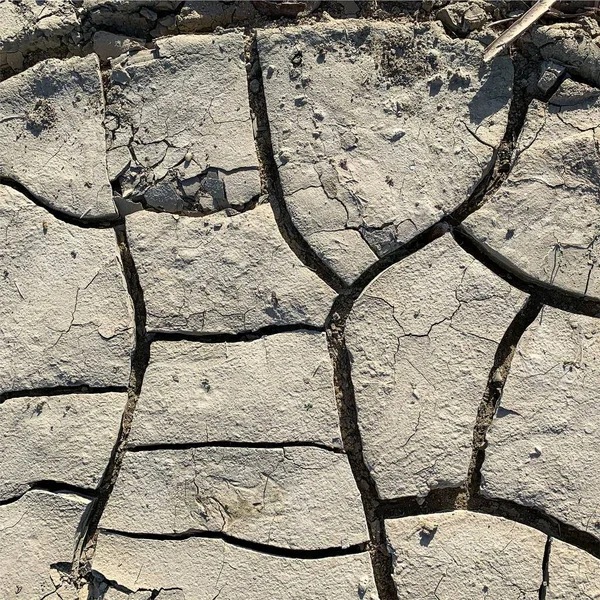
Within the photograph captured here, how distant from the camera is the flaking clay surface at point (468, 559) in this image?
6.79 ft

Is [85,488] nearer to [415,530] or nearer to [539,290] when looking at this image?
[415,530]

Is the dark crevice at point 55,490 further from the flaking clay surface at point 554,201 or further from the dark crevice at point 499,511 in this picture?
the flaking clay surface at point 554,201

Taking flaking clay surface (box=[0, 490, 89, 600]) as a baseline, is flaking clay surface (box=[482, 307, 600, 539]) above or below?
above

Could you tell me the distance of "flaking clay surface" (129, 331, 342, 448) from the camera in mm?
2154

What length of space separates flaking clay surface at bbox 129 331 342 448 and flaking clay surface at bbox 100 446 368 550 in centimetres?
5

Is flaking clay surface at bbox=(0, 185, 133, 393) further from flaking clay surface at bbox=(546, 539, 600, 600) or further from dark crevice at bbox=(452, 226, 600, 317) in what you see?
flaking clay surface at bbox=(546, 539, 600, 600)

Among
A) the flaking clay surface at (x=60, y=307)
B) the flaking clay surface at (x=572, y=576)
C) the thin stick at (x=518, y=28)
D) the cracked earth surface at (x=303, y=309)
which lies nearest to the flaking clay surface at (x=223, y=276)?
the cracked earth surface at (x=303, y=309)

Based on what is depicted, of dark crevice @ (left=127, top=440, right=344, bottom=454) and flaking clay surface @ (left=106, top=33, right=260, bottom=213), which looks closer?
dark crevice @ (left=127, top=440, right=344, bottom=454)

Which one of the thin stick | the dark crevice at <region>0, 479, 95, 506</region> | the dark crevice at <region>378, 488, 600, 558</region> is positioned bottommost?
the dark crevice at <region>0, 479, 95, 506</region>

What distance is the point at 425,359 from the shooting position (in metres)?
2.16

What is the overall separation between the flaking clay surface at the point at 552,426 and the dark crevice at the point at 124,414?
1.11 metres

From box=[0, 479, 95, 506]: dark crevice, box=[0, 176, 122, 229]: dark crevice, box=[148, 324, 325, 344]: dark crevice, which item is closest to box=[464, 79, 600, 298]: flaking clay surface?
box=[148, 324, 325, 344]: dark crevice

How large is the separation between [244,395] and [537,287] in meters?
0.97

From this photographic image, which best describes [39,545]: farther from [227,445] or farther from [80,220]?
[80,220]
